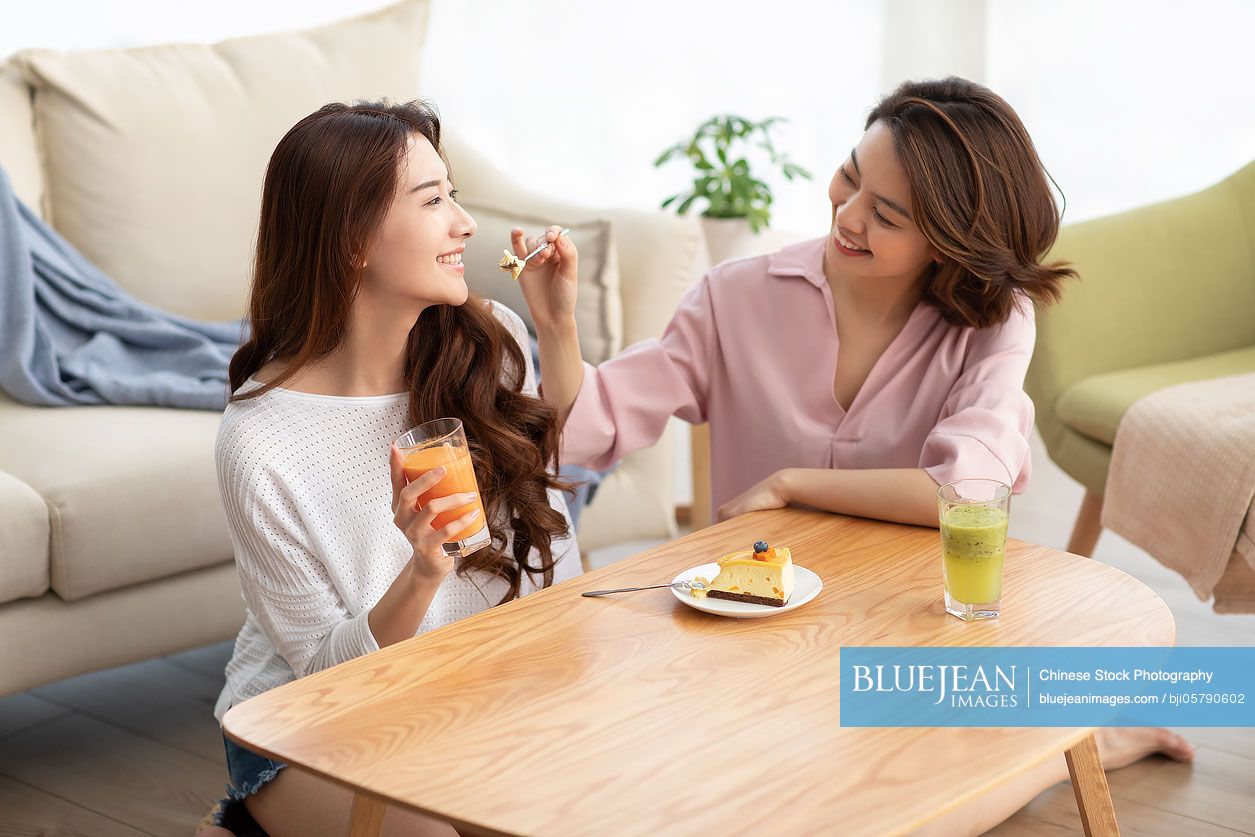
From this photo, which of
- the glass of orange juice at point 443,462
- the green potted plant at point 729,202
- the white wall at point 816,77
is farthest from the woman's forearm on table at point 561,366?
the white wall at point 816,77

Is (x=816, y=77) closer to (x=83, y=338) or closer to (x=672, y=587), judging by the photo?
(x=83, y=338)

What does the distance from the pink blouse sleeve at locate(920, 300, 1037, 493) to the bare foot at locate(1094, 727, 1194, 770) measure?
0.51 meters

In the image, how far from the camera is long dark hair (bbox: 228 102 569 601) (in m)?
1.54

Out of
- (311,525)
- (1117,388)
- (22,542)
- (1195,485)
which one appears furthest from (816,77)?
(311,525)

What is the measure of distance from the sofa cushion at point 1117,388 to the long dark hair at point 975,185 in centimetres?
80

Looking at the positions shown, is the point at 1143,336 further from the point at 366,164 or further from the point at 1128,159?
the point at 366,164

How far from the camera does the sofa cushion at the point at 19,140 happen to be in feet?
9.13

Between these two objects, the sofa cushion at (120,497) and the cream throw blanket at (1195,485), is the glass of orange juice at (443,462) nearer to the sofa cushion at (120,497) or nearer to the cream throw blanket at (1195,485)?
the sofa cushion at (120,497)

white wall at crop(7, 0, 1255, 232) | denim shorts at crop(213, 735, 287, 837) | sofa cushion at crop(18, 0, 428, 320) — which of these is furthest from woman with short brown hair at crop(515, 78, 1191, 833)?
white wall at crop(7, 0, 1255, 232)

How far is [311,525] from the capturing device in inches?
61.2

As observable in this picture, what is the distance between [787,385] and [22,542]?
3.91 feet

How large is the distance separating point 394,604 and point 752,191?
222 cm

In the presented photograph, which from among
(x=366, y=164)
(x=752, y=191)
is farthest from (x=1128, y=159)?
(x=366, y=164)

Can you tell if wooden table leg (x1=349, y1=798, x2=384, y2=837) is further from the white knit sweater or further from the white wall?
the white wall
